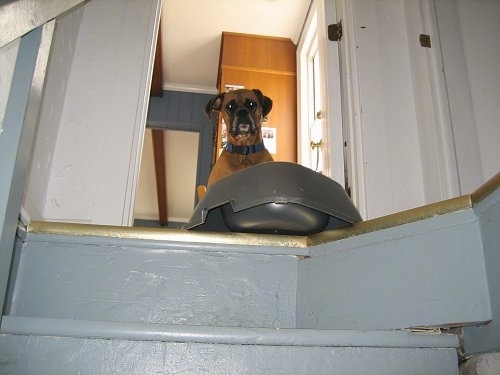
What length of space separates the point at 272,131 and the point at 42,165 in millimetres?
2285

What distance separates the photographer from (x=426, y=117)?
80.7 inches

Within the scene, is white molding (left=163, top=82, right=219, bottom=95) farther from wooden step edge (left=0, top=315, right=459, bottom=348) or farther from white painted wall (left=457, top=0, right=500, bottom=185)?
wooden step edge (left=0, top=315, right=459, bottom=348)

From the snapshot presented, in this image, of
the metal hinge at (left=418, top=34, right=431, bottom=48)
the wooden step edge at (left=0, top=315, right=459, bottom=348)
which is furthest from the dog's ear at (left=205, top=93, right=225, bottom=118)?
the wooden step edge at (left=0, top=315, right=459, bottom=348)

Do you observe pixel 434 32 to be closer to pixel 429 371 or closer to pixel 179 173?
pixel 429 371

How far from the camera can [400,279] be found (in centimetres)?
80

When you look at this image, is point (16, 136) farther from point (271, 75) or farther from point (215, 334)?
point (271, 75)

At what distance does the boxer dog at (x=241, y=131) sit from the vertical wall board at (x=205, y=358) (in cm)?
135

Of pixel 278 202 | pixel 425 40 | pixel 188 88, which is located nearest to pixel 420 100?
pixel 425 40

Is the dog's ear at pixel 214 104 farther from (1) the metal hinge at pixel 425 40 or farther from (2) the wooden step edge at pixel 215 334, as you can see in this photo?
(2) the wooden step edge at pixel 215 334

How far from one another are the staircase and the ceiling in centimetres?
312

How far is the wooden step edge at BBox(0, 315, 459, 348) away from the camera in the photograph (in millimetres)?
675

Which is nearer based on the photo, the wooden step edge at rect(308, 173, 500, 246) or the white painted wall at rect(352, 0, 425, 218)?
the wooden step edge at rect(308, 173, 500, 246)

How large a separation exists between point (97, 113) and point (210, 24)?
233 centimetres

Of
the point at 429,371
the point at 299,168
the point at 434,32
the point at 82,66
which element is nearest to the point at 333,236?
the point at 299,168
